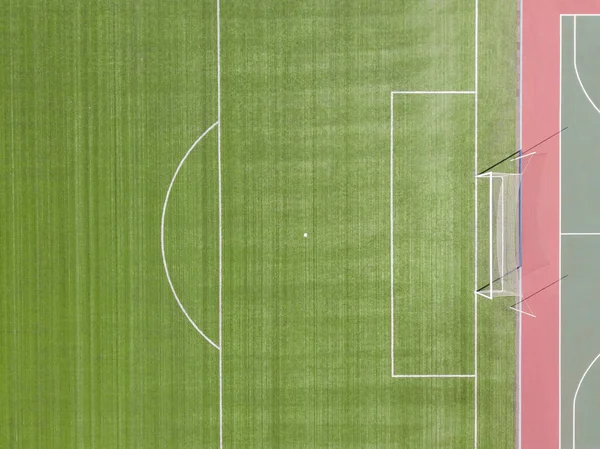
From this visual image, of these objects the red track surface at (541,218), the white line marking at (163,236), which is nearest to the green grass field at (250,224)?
the white line marking at (163,236)

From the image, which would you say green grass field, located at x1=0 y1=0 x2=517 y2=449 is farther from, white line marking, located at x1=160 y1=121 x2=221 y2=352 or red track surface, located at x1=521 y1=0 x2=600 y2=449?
red track surface, located at x1=521 y1=0 x2=600 y2=449

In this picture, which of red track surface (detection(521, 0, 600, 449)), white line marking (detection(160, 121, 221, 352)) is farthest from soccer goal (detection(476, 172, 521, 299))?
white line marking (detection(160, 121, 221, 352))

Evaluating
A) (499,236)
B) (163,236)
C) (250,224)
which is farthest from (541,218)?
(163,236)

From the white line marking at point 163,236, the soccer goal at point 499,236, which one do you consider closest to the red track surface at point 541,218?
the soccer goal at point 499,236

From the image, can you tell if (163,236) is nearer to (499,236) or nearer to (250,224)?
(250,224)

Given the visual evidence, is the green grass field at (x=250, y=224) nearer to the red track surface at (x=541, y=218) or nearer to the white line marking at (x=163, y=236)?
the white line marking at (x=163, y=236)

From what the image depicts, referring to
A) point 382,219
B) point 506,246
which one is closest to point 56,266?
point 382,219
